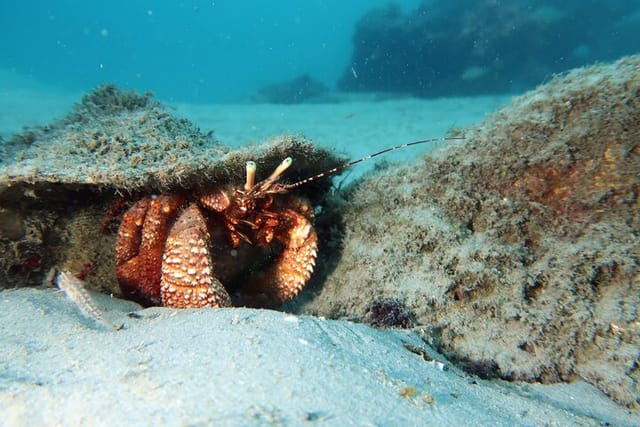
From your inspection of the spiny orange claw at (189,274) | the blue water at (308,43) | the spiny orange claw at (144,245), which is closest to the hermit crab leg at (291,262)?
the spiny orange claw at (189,274)

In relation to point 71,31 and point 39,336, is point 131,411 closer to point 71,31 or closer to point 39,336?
point 39,336

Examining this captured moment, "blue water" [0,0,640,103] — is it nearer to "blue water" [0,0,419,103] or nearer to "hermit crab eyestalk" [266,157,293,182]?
"blue water" [0,0,419,103]

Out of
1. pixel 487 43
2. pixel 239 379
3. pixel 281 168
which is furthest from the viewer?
pixel 487 43

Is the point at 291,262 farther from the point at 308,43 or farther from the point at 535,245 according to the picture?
the point at 308,43

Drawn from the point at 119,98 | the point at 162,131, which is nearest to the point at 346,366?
the point at 162,131

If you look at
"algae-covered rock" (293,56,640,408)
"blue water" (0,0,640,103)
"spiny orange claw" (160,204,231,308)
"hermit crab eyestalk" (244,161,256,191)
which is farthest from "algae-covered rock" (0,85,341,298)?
"blue water" (0,0,640,103)

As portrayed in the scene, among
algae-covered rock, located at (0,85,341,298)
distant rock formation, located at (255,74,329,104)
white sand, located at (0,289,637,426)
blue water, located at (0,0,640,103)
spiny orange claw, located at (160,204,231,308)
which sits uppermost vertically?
blue water, located at (0,0,640,103)

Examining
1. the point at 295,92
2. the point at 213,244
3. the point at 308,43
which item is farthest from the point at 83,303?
the point at 308,43
